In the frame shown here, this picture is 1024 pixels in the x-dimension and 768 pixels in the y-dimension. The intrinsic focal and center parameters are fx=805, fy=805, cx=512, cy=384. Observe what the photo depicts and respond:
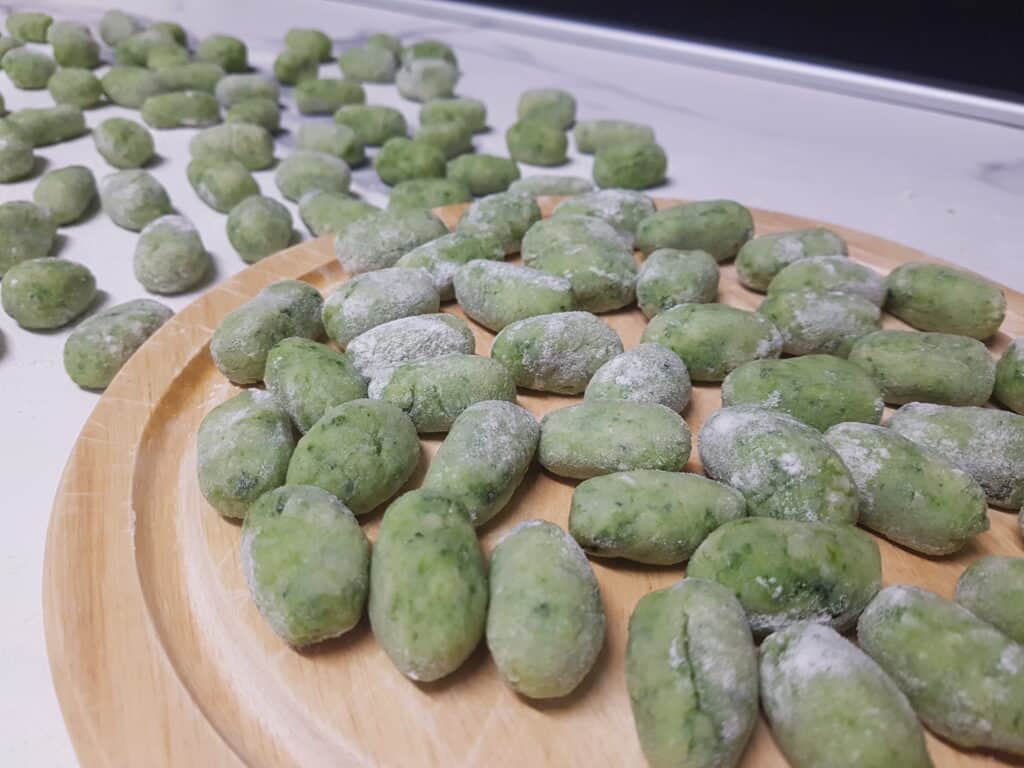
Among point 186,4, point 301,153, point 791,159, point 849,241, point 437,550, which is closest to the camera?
point 437,550

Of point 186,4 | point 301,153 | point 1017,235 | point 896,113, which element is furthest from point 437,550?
point 186,4

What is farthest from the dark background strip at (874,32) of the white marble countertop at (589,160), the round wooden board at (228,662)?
the round wooden board at (228,662)

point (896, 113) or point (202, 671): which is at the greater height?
point (896, 113)

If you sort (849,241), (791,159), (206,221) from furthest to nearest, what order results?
(791,159) < (206,221) < (849,241)

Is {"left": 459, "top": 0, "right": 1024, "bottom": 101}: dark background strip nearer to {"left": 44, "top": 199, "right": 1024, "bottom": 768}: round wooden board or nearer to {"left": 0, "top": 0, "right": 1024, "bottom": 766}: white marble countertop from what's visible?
{"left": 0, "top": 0, "right": 1024, "bottom": 766}: white marble countertop

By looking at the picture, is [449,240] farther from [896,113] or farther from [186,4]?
[186,4]

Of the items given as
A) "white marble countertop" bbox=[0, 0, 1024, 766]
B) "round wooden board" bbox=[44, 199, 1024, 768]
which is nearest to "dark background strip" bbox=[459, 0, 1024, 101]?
"white marble countertop" bbox=[0, 0, 1024, 766]
